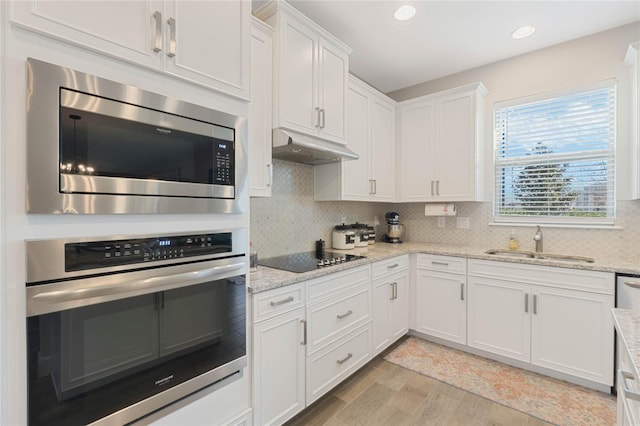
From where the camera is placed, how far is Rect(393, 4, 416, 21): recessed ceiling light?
2245 millimetres

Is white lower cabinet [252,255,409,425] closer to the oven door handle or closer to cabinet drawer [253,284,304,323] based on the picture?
cabinet drawer [253,284,304,323]

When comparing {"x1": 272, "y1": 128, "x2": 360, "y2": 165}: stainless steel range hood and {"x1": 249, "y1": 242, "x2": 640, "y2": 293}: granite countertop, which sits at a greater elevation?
{"x1": 272, "y1": 128, "x2": 360, "y2": 165}: stainless steel range hood

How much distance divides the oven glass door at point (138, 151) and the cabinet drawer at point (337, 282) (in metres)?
0.86

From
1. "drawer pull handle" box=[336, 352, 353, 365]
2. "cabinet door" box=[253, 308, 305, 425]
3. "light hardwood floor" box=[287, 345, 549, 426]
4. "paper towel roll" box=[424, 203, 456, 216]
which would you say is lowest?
"light hardwood floor" box=[287, 345, 549, 426]

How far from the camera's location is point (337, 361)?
213cm

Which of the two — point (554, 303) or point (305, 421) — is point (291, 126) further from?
point (554, 303)

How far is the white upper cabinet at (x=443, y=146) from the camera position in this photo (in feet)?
10.0

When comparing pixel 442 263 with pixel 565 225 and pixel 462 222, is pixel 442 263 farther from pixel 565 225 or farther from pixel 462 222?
pixel 565 225

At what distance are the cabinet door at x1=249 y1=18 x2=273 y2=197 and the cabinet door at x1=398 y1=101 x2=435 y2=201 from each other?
203 cm

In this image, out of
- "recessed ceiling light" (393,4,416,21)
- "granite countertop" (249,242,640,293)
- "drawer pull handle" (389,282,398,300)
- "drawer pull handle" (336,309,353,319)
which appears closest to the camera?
"granite countertop" (249,242,640,293)

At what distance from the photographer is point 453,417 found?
6.40ft

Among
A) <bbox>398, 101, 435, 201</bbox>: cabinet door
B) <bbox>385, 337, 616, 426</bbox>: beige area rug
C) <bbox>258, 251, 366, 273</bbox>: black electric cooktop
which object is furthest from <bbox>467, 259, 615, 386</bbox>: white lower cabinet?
<bbox>258, 251, 366, 273</bbox>: black electric cooktop

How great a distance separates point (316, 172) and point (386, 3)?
146cm

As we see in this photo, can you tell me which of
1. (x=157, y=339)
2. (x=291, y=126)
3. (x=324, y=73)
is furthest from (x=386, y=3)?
(x=157, y=339)
